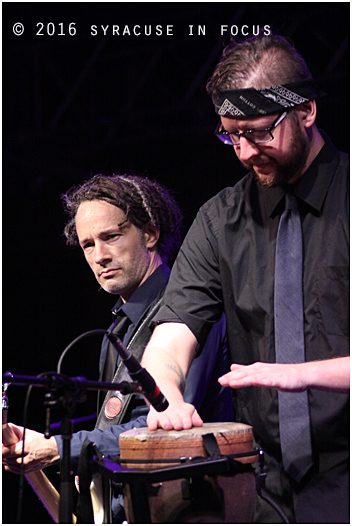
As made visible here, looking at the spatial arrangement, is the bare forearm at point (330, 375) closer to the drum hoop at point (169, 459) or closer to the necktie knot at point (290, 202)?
the drum hoop at point (169, 459)

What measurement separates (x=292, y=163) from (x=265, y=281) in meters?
0.42

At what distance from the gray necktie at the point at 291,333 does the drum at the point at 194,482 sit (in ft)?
0.73

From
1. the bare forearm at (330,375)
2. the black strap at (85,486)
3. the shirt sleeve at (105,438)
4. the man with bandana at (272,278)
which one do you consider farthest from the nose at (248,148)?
the shirt sleeve at (105,438)

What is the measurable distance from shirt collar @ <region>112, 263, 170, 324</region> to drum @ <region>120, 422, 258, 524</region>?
134cm

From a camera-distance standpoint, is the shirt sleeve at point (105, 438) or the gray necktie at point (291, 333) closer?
the gray necktie at point (291, 333)

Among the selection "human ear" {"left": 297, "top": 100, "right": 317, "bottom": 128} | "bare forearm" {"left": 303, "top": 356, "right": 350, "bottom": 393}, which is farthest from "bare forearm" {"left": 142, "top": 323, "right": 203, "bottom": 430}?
"human ear" {"left": 297, "top": 100, "right": 317, "bottom": 128}

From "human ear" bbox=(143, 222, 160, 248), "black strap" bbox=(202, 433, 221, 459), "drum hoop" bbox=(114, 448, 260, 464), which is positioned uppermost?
"human ear" bbox=(143, 222, 160, 248)

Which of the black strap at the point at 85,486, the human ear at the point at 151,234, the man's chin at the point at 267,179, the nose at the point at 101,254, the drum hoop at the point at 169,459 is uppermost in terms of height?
the man's chin at the point at 267,179

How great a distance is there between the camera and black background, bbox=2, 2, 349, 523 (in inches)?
178

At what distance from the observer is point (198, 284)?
2.34 metres

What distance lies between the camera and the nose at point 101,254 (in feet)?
10.8

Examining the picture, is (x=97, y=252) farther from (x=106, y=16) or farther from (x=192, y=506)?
(x=106, y=16)

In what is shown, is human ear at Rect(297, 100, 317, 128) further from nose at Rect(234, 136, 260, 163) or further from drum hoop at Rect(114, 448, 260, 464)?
drum hoop at Rect(114, 448, 260, 464)

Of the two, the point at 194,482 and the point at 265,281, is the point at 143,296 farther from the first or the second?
the point at 194,482
